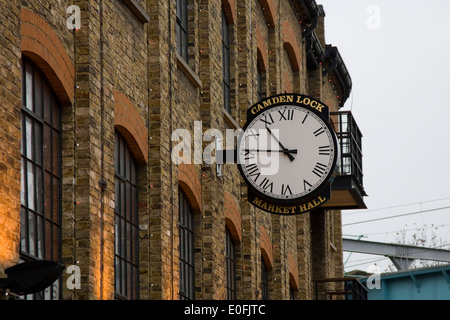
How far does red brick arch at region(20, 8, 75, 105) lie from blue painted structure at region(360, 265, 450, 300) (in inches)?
1025

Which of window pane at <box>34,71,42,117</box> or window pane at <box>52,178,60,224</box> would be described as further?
window pane at <box>52,178,60,224</box>

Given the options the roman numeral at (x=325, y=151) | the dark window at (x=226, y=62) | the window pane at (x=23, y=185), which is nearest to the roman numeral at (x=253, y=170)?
the roman numeral at (x=325, y=151)

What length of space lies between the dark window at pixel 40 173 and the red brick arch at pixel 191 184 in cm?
414

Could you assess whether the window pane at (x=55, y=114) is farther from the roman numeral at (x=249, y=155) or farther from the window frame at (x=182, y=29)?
the window frame at (x=182, y=29)

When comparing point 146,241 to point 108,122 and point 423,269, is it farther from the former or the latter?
point 423,269

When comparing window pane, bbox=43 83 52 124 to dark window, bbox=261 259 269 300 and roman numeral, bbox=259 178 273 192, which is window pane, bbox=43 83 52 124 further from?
dark window, bbox=261 259 269 300

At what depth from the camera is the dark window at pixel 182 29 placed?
17.8 m

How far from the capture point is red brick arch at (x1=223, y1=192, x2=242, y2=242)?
19156 millimetres

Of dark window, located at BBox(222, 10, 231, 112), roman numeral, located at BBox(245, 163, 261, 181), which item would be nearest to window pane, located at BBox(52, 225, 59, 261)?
roman numeral, located at BBox(245, 163, 261, 181)

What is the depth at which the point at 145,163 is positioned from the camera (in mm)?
15211

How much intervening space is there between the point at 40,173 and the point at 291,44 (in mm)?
15087

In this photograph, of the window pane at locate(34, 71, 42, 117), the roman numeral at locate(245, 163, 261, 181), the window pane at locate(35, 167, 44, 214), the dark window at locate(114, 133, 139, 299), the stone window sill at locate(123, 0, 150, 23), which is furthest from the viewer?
the roman numeral at locate(245, 163, 261, 181)

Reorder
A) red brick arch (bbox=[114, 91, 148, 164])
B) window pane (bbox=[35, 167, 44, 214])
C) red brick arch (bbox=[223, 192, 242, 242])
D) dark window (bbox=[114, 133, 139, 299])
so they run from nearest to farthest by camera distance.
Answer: window pane (bbox=[35, 167, 44, 214]) < red brick arch (bbox=[114, 91, 148, 164]) < dark window (bbox=[114, 133, 139, 299]) < red brick arch (bbox=[223, 192, 242, 242])

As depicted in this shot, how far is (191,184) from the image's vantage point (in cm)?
1712
